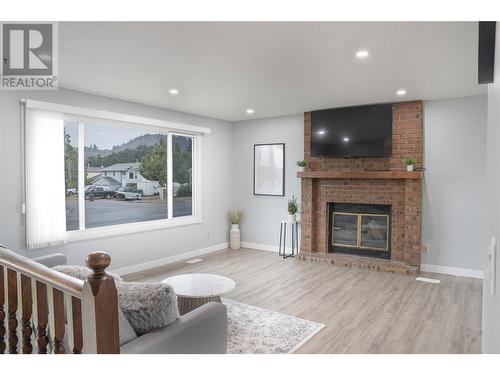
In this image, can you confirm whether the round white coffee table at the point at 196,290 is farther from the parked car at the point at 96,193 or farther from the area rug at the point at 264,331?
the parked car at the point at 96,193

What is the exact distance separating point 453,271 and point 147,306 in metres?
4.50

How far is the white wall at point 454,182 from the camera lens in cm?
453

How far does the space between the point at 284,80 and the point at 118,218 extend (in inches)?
119

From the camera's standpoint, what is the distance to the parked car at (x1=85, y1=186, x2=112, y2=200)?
4.56 meters

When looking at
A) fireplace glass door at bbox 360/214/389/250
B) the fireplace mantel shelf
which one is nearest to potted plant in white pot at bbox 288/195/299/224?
the fireplace mantel shelf

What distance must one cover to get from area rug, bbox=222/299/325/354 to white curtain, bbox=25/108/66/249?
2268 millimetres

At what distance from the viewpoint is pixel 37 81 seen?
3.66 meters

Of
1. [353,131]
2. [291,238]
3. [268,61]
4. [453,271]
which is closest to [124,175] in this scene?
[268,61]

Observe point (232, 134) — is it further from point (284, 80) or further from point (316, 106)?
point (284, 80)

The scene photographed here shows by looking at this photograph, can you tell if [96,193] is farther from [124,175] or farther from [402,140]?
[402,140]

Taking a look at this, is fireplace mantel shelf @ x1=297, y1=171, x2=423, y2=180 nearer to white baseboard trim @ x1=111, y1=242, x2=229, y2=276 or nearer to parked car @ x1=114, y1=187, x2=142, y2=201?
white baseboard trim @ x1=111, y1=242, x2=229, y2=276

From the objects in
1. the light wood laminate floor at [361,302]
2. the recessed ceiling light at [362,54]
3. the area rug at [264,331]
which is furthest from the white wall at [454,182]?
the area rug at [264,331]

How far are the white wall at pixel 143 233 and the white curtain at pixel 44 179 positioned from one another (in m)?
0.10
